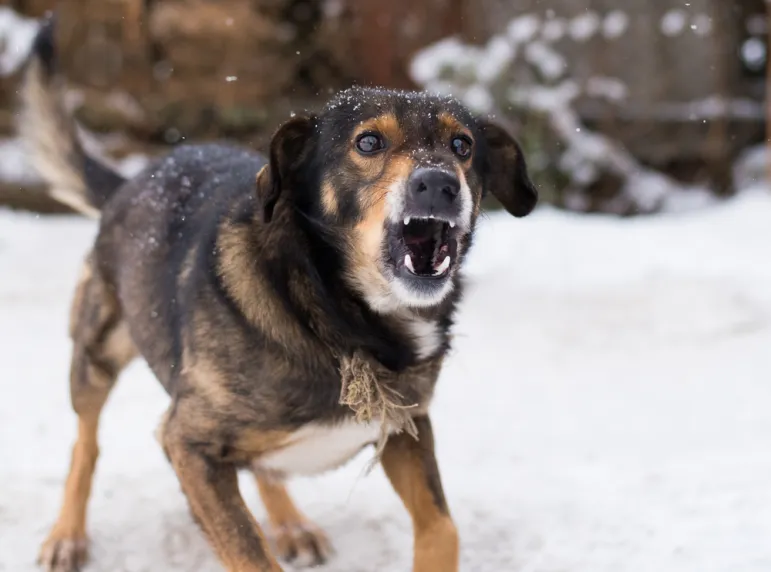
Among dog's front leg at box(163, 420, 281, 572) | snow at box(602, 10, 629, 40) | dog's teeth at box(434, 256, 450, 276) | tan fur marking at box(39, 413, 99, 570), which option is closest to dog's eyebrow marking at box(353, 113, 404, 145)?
dog's teeth at box(434, 256, 450, 276)

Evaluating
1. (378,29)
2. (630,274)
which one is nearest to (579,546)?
(630,274)

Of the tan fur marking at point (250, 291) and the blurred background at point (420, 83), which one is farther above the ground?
the tan fur marking at point (250, 291)

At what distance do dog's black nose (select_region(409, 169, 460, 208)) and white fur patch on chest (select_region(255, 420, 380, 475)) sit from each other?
722 millimetres

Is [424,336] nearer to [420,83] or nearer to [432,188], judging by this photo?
[432,188]

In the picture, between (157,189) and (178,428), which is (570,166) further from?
(178,428)

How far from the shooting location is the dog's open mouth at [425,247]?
9.23 feet

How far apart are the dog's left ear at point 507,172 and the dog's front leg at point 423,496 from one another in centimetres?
79

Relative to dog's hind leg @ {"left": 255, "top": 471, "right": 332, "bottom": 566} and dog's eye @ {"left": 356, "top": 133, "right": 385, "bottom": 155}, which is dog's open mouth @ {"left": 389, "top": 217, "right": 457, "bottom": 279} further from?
dog's hind leg @ {"left": 255, "top": 471, "right": 332, "bottom": 566}

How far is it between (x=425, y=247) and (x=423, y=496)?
820 millimetres

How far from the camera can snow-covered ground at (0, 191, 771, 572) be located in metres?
3.59

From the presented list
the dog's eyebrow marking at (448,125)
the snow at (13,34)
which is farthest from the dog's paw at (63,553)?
the snow at (13,34)

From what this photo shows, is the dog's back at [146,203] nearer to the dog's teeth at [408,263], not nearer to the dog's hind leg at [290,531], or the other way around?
the dog's teeth at [408,263]

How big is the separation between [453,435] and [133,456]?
1.50m

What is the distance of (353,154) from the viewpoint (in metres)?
2.88
